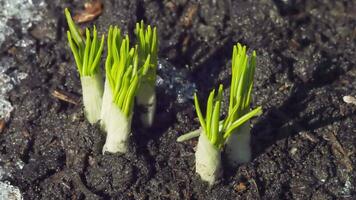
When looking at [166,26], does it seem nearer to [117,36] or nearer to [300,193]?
[117,36]

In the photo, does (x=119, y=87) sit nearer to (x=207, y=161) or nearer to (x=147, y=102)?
(x=147, y=102)

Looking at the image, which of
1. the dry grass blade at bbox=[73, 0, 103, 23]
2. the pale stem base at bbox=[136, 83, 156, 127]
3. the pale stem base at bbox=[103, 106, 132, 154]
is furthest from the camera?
the dry grass blade at bbox=[73, 0, 103, 23]

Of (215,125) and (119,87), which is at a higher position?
(119,87)

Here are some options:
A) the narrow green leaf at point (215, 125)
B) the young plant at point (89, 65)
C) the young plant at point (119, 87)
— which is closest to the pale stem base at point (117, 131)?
the young plant at point (119, 87)

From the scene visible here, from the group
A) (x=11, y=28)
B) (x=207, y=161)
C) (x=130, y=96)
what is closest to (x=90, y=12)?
(x=11, y=28)

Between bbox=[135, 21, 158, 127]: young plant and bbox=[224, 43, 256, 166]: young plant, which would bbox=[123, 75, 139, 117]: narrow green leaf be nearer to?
bbox=[135, 21, 158, 127]: young plant

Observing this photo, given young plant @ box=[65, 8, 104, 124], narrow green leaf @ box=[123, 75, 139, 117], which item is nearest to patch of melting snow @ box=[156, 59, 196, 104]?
young plant @ box=[65, 8, 104, 124]

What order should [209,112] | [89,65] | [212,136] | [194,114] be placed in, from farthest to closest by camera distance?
[194,114], [89,65], [212,136], [209,112]

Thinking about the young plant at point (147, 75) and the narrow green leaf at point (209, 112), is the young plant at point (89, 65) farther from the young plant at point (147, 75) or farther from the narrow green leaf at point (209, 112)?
the narrow green leaf at point (209, 112)
